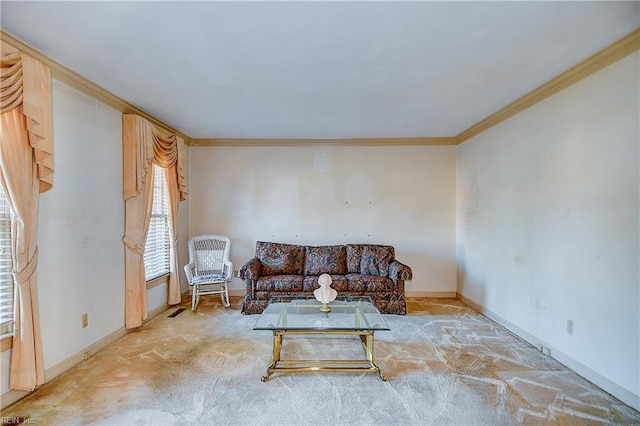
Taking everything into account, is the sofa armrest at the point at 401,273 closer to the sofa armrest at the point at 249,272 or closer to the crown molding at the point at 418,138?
the sofa armrest at the point at 249,272

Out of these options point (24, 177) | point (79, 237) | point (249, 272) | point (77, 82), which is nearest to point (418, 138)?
point (249, 272)

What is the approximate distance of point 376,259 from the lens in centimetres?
454

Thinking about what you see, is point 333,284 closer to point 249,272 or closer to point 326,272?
point 326,272

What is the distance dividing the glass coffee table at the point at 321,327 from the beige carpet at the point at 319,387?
0.09m

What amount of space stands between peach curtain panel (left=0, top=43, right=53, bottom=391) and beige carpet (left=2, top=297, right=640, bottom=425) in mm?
358

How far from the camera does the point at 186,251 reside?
4.91 metres

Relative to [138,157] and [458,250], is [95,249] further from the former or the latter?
[458,250]

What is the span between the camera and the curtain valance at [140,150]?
338 centimetres

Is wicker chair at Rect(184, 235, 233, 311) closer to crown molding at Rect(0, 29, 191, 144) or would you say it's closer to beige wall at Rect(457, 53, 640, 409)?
crown molding at Rect(0, 29, 191, 144)

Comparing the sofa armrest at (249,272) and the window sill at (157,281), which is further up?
the sofa armrest at (249,272)

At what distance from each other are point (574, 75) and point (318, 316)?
3123mm

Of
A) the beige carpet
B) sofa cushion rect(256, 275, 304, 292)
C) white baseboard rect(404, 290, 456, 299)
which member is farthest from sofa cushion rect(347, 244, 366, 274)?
the beige carpet

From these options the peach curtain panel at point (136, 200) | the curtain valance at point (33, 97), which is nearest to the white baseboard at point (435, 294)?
the peach curtain panel at point (136, 200)

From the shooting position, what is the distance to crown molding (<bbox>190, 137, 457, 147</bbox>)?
4.97 m
